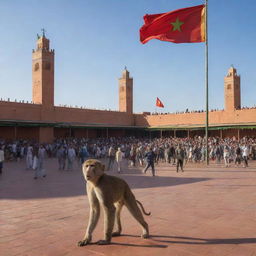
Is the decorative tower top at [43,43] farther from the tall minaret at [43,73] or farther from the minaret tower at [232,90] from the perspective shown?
the minaret tower at [232,90]

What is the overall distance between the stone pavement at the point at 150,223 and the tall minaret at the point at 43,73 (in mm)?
25173

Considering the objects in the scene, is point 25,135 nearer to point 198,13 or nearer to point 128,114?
point 128,114

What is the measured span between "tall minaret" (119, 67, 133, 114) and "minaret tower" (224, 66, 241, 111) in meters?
13.7

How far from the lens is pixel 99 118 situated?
1539 inches

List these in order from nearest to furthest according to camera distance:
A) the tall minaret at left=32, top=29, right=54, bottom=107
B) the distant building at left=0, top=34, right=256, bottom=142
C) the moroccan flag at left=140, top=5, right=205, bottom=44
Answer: the moroccan flag at left=140, top=5, right=205, bottom=44
the distant building at left=0, top=34, right=256, bottom=142
the tall minaret at left=32, top=29, right=54, bottom=107

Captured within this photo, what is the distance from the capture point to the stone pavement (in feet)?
14.2

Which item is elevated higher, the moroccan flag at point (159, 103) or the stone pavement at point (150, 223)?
the moroccan flag at point (159, 103)

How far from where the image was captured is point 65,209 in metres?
6.89

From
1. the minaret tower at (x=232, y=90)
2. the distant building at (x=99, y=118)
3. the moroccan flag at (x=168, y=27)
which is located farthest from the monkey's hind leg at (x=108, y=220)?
the minaret tower at (x=232, y=90)

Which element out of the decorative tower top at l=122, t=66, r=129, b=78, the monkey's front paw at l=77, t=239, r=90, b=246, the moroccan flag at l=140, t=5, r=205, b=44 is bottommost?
the monkey's front paw at l=77, t=239, r=90, b=246

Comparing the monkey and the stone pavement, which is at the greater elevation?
the monkey

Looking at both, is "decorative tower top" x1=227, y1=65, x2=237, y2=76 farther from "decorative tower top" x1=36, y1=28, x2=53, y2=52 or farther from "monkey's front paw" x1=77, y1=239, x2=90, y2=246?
"monkey's front paw" x1=77, y1=239, x2=90, y2=246

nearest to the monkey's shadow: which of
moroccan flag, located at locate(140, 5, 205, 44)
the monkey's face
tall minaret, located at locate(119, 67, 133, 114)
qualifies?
the monkey's face

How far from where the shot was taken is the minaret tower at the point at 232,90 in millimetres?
39969
